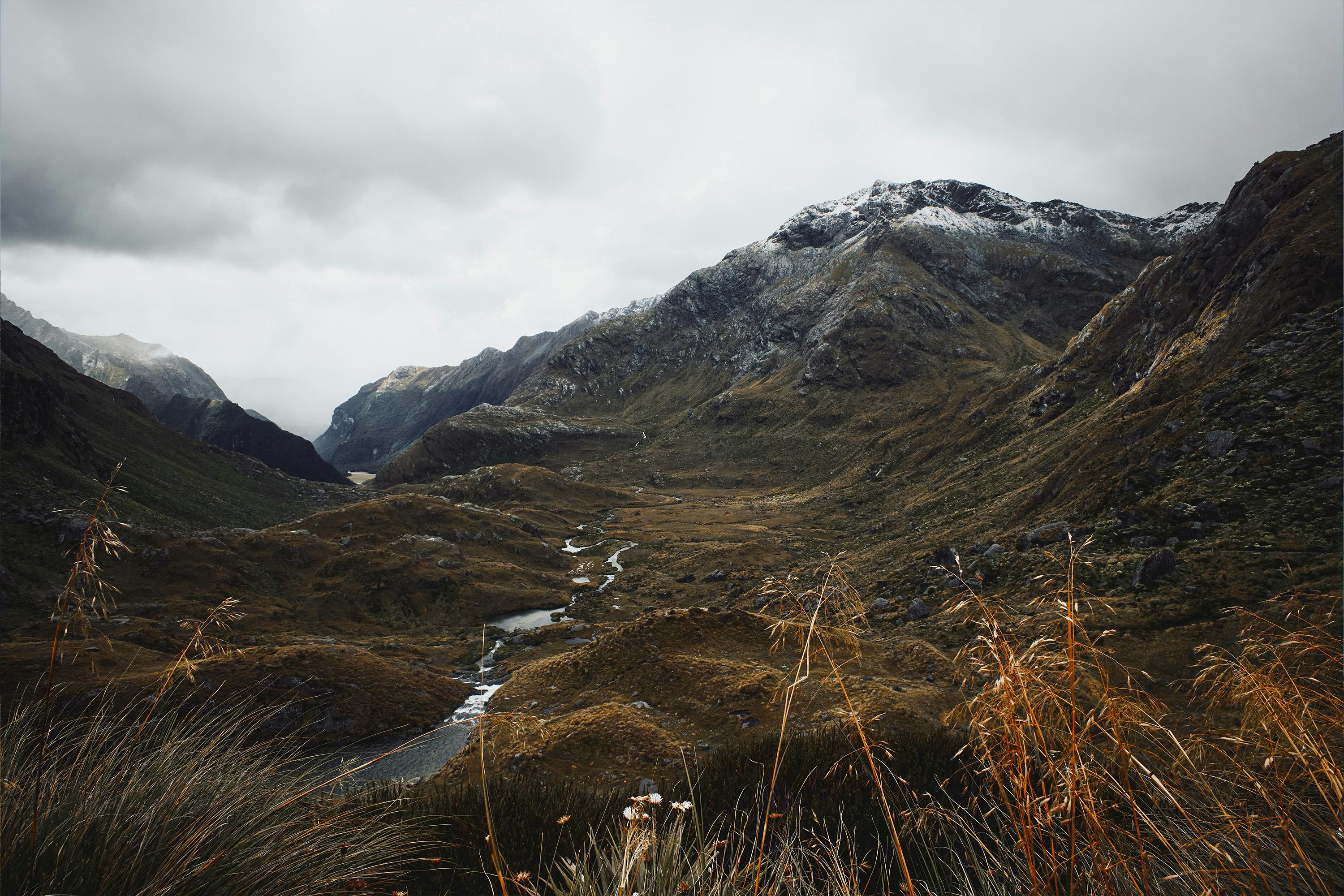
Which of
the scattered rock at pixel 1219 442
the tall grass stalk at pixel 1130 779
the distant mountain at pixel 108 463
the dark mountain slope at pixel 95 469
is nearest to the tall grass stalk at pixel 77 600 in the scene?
the tall grass stalk at pixel 1130 779

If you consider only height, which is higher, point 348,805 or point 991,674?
point 991,674

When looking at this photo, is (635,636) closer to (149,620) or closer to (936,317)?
(149,620)

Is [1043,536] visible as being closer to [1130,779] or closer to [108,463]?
[1130,779]

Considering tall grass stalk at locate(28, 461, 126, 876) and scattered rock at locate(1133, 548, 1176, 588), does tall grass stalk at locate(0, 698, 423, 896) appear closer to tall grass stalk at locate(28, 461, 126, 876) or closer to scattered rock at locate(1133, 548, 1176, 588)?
tall grass stalk at locate(28, 461, 126, 876)

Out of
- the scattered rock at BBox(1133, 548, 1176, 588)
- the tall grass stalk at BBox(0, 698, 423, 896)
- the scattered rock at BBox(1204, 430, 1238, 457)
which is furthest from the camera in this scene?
the scattered rock at BBox(1204, 430, 1238, 457)

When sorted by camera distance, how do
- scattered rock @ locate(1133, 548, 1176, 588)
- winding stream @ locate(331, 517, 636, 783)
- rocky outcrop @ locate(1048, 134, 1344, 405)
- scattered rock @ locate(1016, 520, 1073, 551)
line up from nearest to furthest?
1. scattered rock @ locate(1133, 548, 1176, 588)
2. winding stream @ locate(331, 517, 636, 783)
3. scattered rock @ locate(1016, 520, 1073, 551)
4. rocky outcrop @ locate(1048, 134, 1344, 405)

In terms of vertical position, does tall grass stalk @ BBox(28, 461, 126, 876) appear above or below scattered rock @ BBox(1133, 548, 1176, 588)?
below

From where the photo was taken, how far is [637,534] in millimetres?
94938

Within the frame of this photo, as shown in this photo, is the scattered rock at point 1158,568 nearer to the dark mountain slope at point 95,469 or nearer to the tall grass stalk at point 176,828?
the tall grass stalk at point 176,828

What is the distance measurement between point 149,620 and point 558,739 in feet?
125

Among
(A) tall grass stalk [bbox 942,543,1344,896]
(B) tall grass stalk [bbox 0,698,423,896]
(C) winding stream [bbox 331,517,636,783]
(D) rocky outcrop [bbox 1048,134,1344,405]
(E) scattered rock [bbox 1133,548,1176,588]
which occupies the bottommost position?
(C) winding stream [bbox 331,517,636,783]

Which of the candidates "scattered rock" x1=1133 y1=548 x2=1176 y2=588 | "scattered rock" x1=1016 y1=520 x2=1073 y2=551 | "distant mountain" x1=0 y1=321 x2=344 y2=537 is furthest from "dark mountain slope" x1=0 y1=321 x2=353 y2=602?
"scattered rock" x1=1133 y1=548 x2=1176 y2=588

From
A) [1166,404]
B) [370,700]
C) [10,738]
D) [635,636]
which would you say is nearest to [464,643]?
[370,700]

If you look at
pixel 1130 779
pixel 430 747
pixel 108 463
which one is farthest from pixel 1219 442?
pixel 108 463
